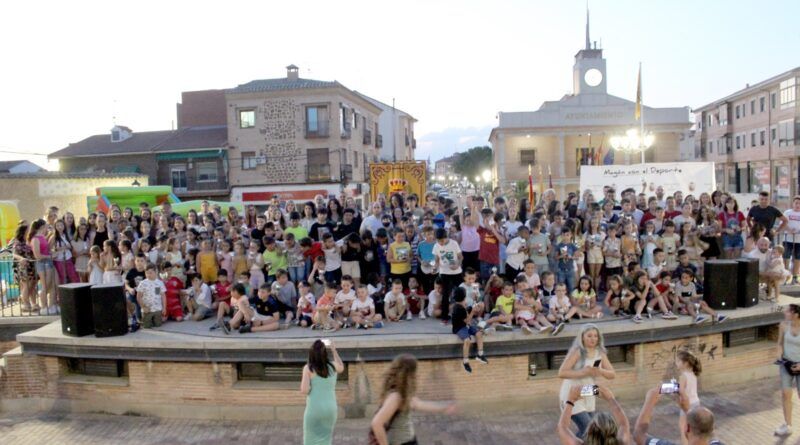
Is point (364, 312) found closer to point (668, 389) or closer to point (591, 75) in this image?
point (668, 389)

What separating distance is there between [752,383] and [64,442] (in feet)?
36.5

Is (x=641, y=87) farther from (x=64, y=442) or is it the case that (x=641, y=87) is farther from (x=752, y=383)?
(x=64, y=442)

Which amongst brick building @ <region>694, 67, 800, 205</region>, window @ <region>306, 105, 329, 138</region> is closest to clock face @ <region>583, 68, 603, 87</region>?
brick building @ <region>694, 67, 800, 205</region>

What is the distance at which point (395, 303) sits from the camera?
33.3 feet

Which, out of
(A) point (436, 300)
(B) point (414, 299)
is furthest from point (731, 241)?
(B) point (414, 299)

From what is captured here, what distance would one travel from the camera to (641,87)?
26.2 metres

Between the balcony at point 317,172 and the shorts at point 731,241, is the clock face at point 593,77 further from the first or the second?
the shorts at point 731,241

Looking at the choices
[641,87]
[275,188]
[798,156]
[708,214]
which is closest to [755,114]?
[798,156]

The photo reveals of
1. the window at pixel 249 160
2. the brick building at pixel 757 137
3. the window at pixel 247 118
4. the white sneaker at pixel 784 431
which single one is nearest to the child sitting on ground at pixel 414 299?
the white sneaker at pixel 784 431

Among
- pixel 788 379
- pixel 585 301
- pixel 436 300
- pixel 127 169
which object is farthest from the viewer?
pixel 127 169

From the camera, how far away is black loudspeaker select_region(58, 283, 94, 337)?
31.5 feet

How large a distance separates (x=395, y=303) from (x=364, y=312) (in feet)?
2.05

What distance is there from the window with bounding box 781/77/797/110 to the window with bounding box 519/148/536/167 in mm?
19063

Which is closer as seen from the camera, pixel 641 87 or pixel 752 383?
pixel 752 383
